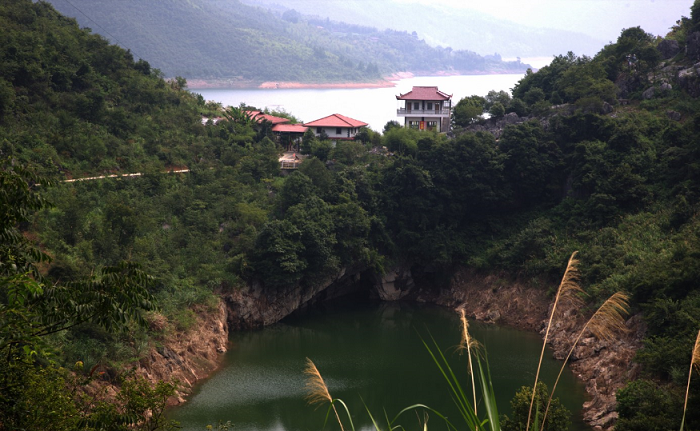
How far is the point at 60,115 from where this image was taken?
1171 inches

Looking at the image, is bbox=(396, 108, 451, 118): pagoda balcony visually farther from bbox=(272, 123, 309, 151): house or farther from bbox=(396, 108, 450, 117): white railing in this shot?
bbox=(272, 123, 309, 151): house

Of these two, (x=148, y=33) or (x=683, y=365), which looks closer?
(x=683, y=365)

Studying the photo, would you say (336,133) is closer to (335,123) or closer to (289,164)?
(335,123)

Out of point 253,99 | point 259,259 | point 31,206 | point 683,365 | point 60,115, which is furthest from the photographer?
point 253,99

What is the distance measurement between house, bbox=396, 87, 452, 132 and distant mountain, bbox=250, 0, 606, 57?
100m

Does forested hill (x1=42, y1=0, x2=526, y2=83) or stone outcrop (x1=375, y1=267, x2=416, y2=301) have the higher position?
forested hill (x1=42, y1=0, x2=526, y2=83)

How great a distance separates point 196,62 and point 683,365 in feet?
229

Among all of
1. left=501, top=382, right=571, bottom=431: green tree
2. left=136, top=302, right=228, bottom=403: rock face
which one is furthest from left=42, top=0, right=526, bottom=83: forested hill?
left=501, top=382, right=571, bottom=431: green tree

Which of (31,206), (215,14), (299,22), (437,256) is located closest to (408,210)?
(437,256)

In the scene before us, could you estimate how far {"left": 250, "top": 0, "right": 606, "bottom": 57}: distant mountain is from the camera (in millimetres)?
138250

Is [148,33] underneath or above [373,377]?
above

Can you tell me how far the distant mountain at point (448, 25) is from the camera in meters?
138

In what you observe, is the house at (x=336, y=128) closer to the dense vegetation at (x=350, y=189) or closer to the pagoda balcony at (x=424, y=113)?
the dense vegetation at (x=350, y=189)

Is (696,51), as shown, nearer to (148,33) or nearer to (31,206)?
(31,206)
